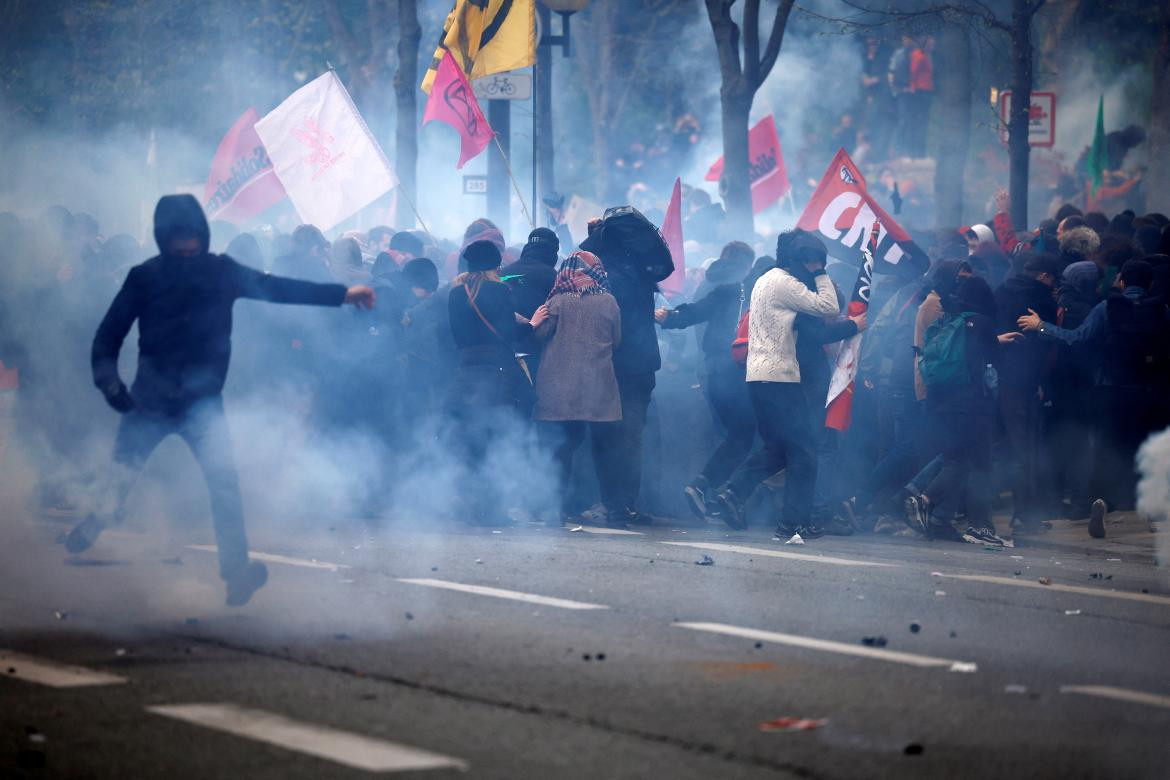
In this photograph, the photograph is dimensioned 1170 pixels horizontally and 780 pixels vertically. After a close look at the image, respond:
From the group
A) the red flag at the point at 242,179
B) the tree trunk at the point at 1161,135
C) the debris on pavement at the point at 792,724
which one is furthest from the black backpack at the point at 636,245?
the tree trunk at the point at 1161,135

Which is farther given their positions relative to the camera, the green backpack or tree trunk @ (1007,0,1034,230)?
tree trunk @ (1007,0,1034,230)

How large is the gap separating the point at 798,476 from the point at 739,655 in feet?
14.1

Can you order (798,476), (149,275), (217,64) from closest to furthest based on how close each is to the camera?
(149,275), (798,476), (217,64)

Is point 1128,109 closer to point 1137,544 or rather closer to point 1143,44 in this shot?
point 1143,44

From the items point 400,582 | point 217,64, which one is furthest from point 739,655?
point 217,64

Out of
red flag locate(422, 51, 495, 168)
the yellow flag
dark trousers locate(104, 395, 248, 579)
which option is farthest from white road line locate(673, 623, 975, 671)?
the yellow flag

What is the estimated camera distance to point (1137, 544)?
12.3 meters

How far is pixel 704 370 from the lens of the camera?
12.9 meters

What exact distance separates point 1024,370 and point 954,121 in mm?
12081

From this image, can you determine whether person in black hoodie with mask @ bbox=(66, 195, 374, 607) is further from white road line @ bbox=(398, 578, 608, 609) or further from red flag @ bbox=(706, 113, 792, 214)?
red flag @ bbox=(706, 113, 792, 214)

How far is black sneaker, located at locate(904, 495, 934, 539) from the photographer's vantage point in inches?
464


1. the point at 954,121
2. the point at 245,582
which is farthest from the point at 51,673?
the point at 954,121

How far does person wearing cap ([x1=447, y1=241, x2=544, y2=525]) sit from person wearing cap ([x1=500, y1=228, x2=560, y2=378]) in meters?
0.11

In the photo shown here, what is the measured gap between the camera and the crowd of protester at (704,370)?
38.3 ft
